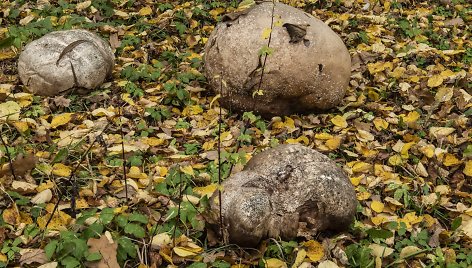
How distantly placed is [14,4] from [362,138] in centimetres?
363

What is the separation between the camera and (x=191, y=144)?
Result: 362 centimetres

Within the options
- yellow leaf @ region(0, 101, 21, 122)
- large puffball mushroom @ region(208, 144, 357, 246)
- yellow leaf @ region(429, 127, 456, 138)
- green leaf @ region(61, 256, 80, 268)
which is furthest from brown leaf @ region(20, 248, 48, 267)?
yellow leaf @ region(429, 127, 456, 138)

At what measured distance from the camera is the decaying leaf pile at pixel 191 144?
8.74ft

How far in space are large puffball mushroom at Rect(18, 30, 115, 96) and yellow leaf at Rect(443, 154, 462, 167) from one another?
8.32ft

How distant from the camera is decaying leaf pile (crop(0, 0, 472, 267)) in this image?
8.74 feet

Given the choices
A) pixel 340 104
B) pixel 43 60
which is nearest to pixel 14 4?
pixel 43 60

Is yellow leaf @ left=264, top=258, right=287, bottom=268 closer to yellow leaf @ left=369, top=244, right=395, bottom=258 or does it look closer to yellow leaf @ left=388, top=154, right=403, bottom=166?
yellow leaf @ left=369, top=244, right=395, bottom=258

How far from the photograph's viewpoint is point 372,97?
14.1 feet

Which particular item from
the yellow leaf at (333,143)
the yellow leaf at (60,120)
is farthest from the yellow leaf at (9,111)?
the yellow leaf at (333,143)

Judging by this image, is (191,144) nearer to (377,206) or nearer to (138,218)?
(138,218)

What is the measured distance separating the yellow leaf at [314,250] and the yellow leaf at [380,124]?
4.75ft

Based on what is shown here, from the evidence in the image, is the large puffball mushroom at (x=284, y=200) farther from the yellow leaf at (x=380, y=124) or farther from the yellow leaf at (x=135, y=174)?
the yellow leaf at (x=380, y=124)

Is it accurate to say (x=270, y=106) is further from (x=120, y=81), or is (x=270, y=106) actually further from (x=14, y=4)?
(x=14, y=4)

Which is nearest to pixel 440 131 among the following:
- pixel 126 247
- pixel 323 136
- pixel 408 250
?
pixel 323 136
